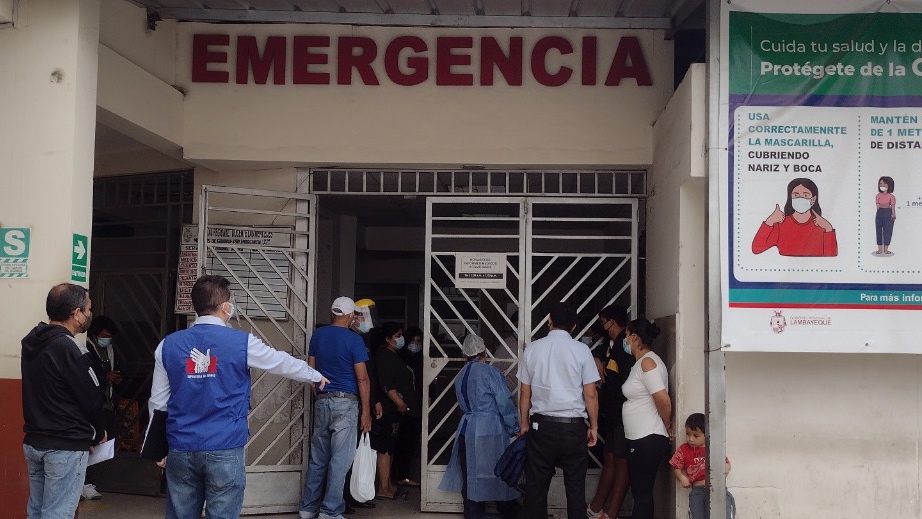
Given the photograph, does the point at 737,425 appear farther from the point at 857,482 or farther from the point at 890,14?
the point at 890,14

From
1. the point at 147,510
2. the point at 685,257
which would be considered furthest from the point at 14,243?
the point at 685,257

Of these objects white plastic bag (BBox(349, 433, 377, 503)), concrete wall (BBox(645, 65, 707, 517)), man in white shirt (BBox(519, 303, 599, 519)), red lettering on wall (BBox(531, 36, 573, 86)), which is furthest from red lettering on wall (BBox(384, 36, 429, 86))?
white plastic bag (BBox(349, 433, 377, 503))

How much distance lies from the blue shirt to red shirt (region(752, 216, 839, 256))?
282 cm

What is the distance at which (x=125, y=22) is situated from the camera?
259 inches

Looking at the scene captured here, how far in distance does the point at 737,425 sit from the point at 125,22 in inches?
194

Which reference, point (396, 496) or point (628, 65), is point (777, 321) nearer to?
point (628, 65)

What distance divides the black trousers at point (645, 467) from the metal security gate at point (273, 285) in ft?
8.59

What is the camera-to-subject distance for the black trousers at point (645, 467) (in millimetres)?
5945

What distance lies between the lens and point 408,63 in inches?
284

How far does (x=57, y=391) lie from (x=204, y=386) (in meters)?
0.71

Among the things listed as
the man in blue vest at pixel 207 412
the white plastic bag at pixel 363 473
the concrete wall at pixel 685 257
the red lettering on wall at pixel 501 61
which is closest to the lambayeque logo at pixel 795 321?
the concrete wall at pixel 685 257

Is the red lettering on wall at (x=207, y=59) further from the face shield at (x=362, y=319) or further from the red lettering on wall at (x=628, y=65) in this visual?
the red lettering on wall at (x=628, y=65)

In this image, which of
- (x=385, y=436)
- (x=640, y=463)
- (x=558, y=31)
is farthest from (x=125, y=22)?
(x=640, y=463)

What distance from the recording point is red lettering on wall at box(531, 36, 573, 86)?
714 cm
